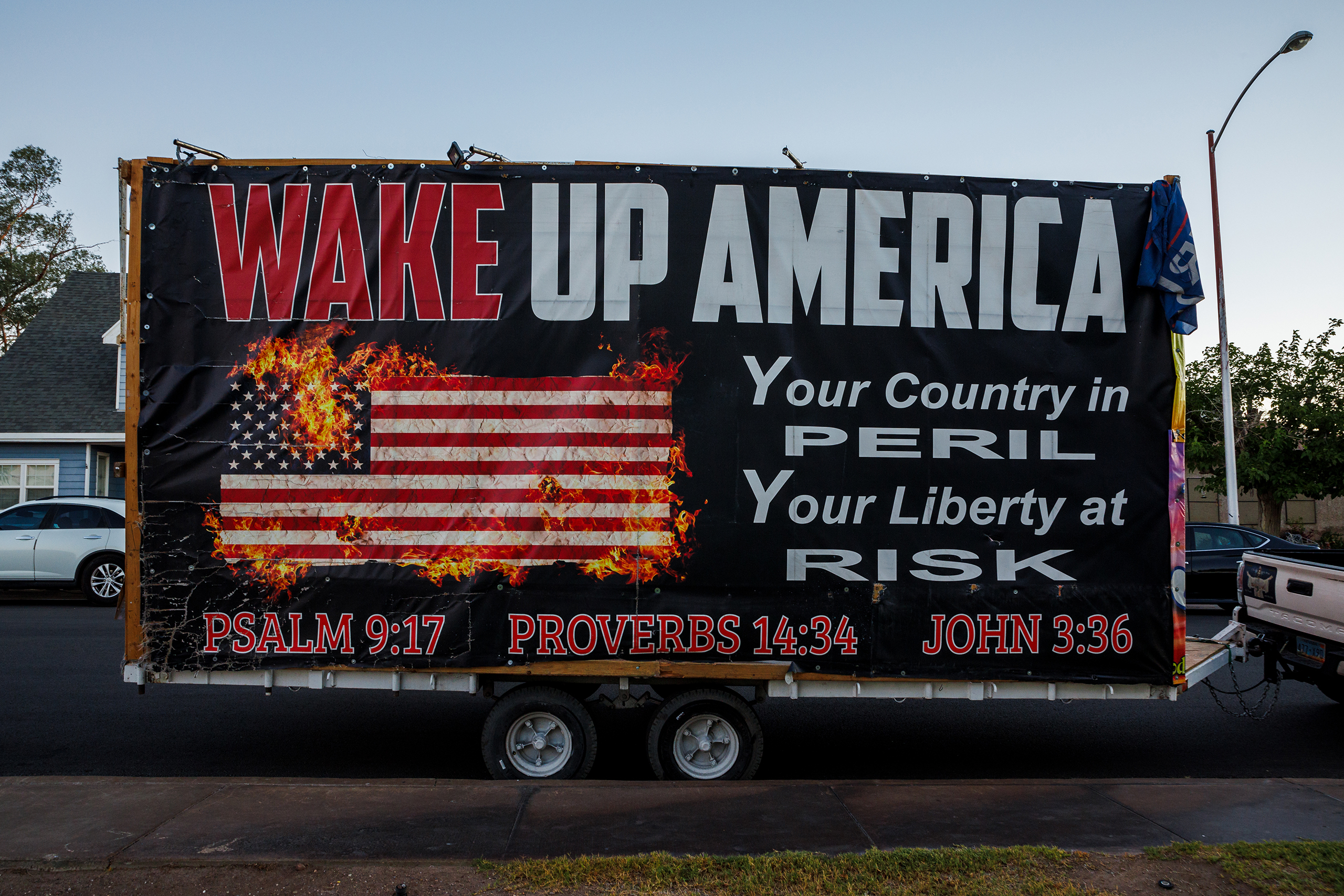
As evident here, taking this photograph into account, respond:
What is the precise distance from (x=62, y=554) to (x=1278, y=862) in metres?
15.1

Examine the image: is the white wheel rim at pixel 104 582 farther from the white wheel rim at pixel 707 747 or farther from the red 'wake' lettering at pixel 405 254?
the white wheel rim at pixel 707 747

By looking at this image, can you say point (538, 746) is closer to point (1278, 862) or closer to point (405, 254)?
point (405, 254)

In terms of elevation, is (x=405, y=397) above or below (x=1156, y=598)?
above

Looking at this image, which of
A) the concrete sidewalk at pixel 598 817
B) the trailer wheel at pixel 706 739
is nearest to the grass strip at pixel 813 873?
the concrete sidewalk at pixel 598 817

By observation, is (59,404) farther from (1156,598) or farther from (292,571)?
(1156,598)

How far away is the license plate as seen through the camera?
6410mm

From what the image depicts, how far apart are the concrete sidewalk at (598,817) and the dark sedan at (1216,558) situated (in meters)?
8.88

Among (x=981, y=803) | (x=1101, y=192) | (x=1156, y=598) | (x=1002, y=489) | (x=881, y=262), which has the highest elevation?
(x=1101, y=192)

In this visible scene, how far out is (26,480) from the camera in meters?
19.6

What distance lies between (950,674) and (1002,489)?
114 cm

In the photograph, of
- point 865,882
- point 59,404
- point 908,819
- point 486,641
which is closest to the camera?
point 865,882

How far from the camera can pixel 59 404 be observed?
20.0m

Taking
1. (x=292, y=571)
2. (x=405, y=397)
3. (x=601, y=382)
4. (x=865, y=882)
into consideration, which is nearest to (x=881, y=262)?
(x=601, y=382)

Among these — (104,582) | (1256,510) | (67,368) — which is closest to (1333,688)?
(104,582)
